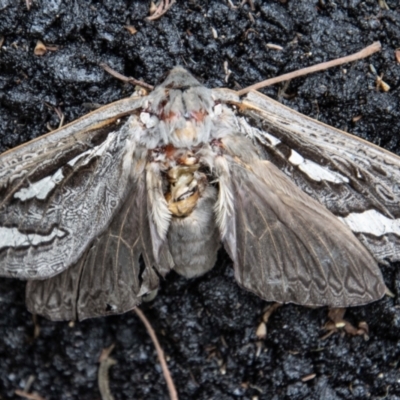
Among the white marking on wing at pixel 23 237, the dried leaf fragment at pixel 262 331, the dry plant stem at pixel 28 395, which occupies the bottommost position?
the dry plant stem at pixel 28 395

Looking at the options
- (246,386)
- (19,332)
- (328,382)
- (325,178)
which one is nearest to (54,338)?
(19,332)

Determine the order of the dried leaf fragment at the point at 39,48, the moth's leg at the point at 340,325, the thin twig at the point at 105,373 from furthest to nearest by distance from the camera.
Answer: the thin twig at the point at 105,373, the moth's leg at the point at 340,325, the dried leaf fragment at the point at 39,48

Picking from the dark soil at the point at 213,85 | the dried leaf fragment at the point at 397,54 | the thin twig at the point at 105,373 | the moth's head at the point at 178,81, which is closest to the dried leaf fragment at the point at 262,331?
the dark soil at the point at 213,85

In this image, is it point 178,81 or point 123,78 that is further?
point 123,78

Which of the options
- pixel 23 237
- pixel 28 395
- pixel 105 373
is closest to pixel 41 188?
pixel 23 237

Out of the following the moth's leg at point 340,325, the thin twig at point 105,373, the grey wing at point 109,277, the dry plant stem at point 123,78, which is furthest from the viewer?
the thin twig at point 105,373

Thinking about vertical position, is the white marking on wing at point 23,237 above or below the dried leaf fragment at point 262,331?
above

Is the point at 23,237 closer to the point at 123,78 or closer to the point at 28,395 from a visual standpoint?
the point at 123,78

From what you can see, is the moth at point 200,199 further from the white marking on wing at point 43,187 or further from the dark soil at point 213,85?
the dark soil at point 213,85

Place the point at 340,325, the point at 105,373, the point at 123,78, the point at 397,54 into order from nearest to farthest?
the point at 123,78
the point at 397,54
the point at 340,325
the point at 105,373
